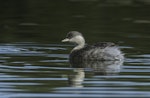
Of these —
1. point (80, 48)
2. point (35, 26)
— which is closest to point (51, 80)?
point (80, 48)

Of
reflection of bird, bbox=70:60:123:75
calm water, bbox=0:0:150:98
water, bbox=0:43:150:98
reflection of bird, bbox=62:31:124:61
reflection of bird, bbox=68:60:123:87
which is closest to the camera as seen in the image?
water, bbox=0:43:150:98

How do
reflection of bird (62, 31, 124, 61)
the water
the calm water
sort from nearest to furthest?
1. the water
2. the calm water
3. reflection of bird (62, 31, 124, 61)

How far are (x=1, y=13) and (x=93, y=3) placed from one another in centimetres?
427

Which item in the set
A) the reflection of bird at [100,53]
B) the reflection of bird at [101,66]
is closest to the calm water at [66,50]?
the reflection of bird at [101,66]

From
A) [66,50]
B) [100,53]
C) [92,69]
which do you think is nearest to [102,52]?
[100,53]

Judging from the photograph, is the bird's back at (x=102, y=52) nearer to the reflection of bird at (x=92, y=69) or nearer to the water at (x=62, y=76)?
the reflection of bird at (x=92, y=69)

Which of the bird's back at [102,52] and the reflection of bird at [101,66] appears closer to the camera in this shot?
the reflection of bird at [101,66]

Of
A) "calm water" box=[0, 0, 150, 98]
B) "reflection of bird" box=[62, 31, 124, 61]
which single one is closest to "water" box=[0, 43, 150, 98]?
"calm water" box=[0, 0, 150, 98]

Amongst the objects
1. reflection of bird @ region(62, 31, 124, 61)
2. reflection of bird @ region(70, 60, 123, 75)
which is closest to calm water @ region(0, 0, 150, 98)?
reflection of bird @ region(70, 60, 123, 75)

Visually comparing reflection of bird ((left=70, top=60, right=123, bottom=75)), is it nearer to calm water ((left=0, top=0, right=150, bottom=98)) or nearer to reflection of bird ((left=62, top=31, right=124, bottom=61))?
calm water ((left=0, top=0, right=150, bottom=98))

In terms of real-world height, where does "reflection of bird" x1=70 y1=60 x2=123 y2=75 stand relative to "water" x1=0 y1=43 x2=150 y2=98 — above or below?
below

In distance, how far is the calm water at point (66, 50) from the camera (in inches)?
504

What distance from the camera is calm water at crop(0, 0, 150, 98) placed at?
12797 millimetres

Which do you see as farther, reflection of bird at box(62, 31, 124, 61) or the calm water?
reflection of bird at box(62, 31, 124, 61)
